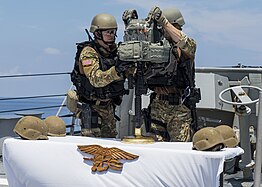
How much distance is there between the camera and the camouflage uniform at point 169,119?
3.49m

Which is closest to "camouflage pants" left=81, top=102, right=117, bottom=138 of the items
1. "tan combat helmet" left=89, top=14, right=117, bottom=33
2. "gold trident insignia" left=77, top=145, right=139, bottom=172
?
"tan combat helmet" left=89, top=14, right=117, bottom=33

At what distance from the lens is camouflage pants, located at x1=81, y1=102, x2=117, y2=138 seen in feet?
12.0

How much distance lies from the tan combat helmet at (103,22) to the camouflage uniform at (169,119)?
52 centimetres

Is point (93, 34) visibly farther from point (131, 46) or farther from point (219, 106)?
point (219, 106)

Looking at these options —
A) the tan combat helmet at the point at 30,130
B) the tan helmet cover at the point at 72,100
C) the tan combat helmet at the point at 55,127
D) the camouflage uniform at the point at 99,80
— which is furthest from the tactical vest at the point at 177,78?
the tan combat helmet at the point at 30,130

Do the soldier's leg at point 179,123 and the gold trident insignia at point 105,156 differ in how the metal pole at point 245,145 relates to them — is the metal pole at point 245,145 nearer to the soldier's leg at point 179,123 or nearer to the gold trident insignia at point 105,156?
the soldier's leg at point 179,123

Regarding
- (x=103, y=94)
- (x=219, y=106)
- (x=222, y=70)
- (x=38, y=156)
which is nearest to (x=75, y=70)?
(x=103, y=94)

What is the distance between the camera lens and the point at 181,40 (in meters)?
3.16

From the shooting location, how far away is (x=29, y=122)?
2.87 m

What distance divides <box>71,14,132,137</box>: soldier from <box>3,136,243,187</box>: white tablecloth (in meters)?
0.56

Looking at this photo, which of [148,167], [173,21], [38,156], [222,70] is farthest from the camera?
[222,70]

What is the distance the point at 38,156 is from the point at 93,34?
1.15m

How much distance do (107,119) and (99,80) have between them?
564mm

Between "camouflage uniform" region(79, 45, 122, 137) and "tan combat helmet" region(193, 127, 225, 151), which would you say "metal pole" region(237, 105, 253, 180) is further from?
"tan combat helmet" region(193, 127, 225, 151)
